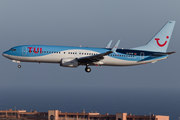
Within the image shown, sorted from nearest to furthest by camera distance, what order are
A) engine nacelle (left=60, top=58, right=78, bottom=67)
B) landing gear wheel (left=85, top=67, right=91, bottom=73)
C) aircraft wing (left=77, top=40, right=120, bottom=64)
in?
aircraft wing (left=77, top=40, right=120, bottom=64), engine nacelle (left=60, top=58, right=78, bottom=67), landing gear wheel (left=85, top=67, right=91, bottom=73)

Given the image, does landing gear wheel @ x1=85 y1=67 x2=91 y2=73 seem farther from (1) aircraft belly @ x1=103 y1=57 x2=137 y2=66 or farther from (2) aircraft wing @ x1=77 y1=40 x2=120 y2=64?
(1) aircraft belly @ x1=103 y1=57 x2=137 y2=66

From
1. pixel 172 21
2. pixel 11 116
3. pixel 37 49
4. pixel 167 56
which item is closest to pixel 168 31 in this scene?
pixel 172 21

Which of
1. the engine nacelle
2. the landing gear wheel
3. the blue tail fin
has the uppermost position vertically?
the blue tail fin

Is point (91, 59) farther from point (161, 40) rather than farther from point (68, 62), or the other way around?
point (161, 40)

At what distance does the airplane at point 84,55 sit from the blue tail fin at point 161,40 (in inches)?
13.7

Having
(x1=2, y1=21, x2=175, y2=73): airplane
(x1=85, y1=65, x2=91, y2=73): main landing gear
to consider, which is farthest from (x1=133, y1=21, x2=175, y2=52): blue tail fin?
(x1=85, y1=65, x2=91, y2=73): main landing gear

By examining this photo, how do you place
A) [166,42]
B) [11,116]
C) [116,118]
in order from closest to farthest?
[166,42] < [116,118] < [11,116]

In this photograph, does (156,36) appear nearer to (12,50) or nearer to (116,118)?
(12,50)

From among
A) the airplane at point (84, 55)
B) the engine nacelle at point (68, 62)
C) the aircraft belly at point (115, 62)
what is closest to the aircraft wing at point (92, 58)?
the airplane at point (84, 55)

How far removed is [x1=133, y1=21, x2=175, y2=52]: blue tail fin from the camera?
243 feet

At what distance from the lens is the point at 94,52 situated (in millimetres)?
68500

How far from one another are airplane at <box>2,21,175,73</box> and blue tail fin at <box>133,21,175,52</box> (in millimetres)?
348

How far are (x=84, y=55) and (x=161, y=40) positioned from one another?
1986cm

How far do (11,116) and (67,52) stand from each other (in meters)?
86.3
